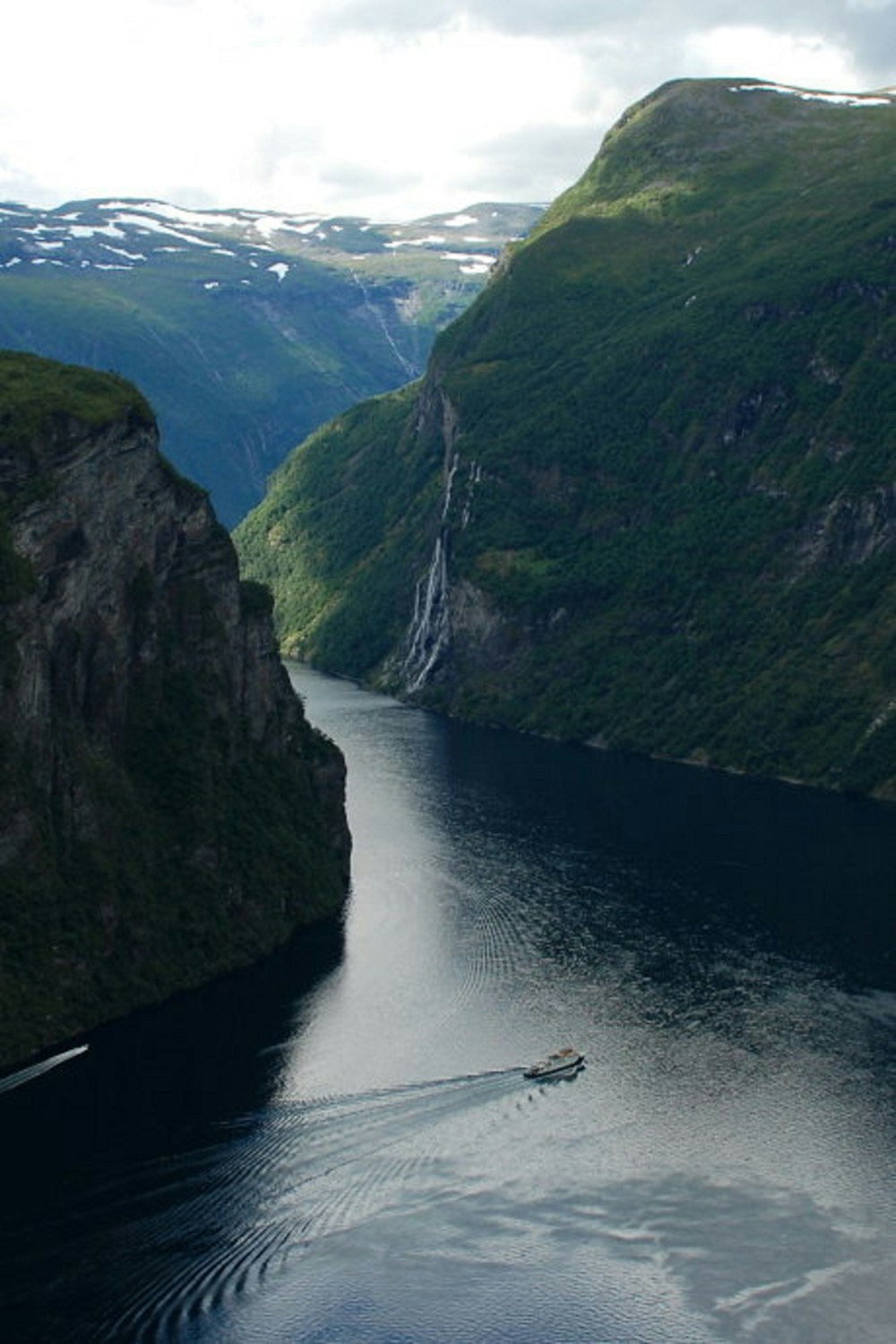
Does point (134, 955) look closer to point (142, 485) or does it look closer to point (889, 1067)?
point (142, 485)

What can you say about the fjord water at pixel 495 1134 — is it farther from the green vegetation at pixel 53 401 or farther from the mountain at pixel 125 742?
the green vegetation at pixel 53 401

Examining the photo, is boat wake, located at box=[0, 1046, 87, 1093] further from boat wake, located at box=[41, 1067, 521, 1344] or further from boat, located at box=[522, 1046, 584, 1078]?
boat, located at box=[522, 1046, 584, 1078]

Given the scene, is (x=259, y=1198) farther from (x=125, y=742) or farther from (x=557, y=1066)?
(x=125, y=742)

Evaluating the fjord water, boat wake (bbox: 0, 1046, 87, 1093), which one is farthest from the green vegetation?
the fjord water

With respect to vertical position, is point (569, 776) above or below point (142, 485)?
below

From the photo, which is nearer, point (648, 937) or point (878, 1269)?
point (878, 1269)

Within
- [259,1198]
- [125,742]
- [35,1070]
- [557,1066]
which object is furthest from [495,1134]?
[125,742]

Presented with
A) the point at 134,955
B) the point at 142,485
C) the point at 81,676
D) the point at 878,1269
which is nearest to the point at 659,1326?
the point at 878,1269

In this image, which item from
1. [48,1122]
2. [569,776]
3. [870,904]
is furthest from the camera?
[569,776]
